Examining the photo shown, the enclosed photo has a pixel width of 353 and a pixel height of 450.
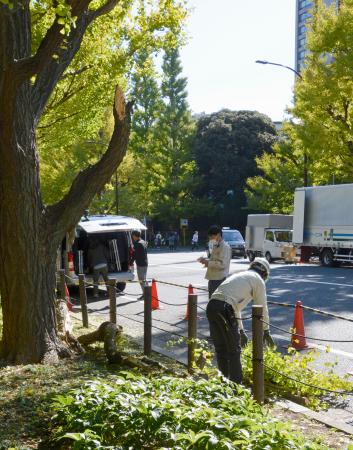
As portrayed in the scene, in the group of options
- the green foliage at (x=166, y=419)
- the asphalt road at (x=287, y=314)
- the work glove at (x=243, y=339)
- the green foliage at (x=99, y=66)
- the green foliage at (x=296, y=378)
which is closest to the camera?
the green foliage at (x=166, y=419)

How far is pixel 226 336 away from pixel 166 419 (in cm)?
210

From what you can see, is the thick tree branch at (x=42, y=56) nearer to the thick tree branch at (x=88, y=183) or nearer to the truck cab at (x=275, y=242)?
the thick tree branch at (x=88, y=183)

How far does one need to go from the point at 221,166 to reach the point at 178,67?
11.7m

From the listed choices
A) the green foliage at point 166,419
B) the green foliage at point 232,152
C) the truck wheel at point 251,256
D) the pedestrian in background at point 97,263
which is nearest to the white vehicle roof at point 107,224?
the pedestrian in background at point 97,263

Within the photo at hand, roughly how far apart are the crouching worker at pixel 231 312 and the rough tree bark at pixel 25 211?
2.08 meters

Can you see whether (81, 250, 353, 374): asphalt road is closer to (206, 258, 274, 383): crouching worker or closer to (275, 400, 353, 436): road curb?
(275, 400, 353, 436): road curb

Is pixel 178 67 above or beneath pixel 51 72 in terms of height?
above

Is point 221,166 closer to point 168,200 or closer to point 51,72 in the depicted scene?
point 168,200

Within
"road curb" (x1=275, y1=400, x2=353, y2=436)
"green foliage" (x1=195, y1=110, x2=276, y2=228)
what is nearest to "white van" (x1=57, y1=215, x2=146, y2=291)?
"road curb" (x1=275, y1=400, x2=353, y2=436)

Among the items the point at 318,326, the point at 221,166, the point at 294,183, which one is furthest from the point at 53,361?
the point at 221,166

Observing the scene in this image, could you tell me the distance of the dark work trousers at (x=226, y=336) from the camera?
5.77 meters

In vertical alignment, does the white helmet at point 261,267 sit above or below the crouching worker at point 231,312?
above

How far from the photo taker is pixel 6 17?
6.75 m

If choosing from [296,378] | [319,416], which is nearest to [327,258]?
[296,378]
